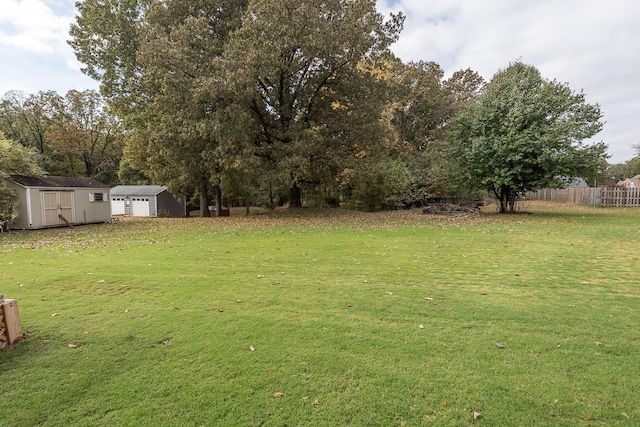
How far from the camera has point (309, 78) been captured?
58.8 feet

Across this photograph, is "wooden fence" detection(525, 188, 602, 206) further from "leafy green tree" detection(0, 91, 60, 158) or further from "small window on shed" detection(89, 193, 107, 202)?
"leafy green tree" detection(0, 91, 60, 158)

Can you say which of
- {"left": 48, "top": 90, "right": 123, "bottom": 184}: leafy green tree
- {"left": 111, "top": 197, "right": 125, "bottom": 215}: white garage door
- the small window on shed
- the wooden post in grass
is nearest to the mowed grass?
the wooden post in grass

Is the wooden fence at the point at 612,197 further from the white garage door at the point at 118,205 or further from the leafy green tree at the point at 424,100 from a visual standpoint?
the white garage door at the point at 118,205

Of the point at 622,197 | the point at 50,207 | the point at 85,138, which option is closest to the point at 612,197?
the point at 622,197

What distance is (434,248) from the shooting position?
8719 millimetres

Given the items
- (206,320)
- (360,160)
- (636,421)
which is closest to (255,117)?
(360,160)

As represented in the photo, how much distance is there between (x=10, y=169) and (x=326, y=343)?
1800 cm

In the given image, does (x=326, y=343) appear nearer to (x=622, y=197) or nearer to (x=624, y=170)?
(x=622, y=197)

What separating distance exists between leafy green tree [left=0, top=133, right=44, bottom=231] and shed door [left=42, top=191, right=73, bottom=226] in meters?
1.11

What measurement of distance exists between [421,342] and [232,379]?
1917mm

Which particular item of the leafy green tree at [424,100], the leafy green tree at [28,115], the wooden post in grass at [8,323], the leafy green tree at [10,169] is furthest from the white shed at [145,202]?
the wooden post in grass at [8,323]

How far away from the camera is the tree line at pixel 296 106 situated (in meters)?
15.3

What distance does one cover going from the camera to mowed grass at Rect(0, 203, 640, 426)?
2471 millimetres

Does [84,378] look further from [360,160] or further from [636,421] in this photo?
[360,160]
